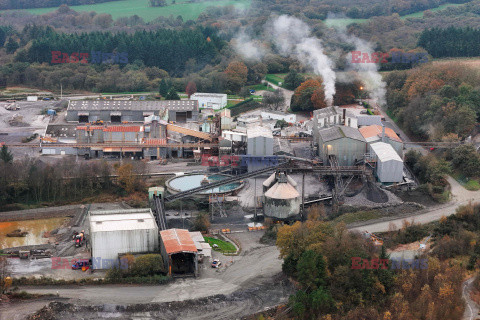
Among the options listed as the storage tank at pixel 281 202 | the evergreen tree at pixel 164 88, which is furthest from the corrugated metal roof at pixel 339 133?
the evergreen tree at pixel 164 88

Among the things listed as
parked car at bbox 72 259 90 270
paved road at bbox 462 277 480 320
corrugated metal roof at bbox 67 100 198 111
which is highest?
corrugated metal roof at bbox 67 100 198 111

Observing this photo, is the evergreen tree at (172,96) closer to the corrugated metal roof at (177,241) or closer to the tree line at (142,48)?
the tree line at (142,48)

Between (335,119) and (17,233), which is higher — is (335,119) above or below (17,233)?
above

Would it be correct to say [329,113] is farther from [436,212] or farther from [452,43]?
[452,43]

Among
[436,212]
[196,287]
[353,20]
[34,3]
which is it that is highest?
[34,3]

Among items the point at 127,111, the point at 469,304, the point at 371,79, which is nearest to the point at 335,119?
the point at 371,79

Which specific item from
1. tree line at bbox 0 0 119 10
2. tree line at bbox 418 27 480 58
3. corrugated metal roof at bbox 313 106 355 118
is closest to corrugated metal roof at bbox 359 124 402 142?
corrugated metal roof at bbox 313 106 355 118

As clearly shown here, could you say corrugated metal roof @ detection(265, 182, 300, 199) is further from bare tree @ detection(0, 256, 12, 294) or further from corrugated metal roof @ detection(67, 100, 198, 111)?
corrugated metal roof @ detection(67, 100, 198, 111)
